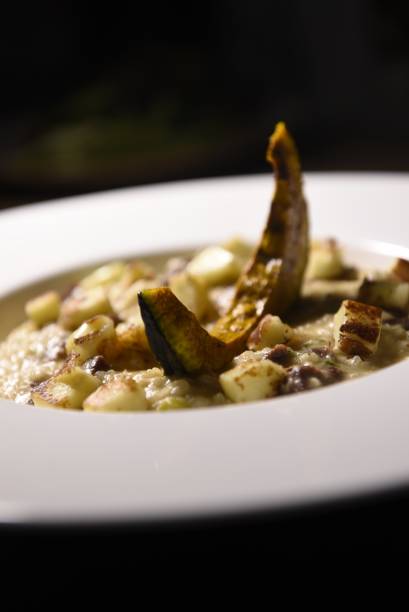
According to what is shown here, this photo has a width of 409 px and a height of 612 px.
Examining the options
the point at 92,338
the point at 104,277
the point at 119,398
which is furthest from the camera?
the point at 104,277

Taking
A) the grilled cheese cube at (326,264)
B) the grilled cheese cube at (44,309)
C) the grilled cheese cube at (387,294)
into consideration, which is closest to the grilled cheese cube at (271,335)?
the grilled cheese cube at (387,294)

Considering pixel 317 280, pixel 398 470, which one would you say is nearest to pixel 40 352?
pixel 317 280

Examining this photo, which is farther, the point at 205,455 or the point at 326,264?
the point at 326,264

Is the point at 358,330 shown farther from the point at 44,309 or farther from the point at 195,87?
the point at 195,87

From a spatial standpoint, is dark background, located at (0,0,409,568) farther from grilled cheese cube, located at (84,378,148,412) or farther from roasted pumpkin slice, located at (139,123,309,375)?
grilled cheese cube, located at (84,378,148,412)

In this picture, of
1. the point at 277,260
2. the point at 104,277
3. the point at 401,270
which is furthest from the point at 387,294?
the point at 104,277

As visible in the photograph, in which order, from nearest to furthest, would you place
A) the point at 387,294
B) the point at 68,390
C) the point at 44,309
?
the point at 68,390
the point at 387,294
the point at 44,309

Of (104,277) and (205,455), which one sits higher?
(205,455)

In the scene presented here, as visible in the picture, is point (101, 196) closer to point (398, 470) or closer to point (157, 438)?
point (157, 438)
